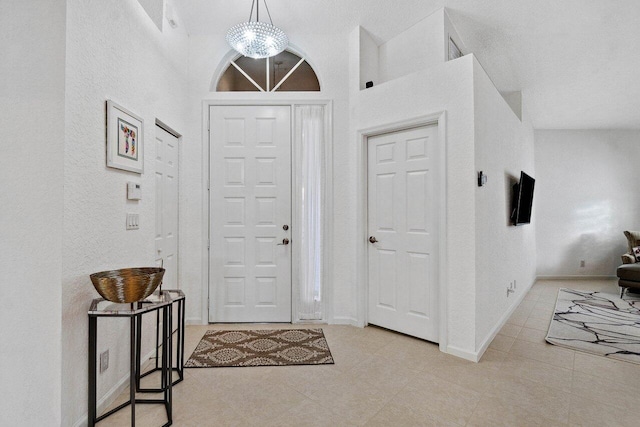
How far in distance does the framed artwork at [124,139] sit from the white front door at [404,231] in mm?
2065

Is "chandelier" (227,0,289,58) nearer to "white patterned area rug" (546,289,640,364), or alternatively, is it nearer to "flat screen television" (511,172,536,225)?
"flat screen television" (511,172,536,225)

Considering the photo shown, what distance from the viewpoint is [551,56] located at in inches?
135

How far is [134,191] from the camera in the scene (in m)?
2.17

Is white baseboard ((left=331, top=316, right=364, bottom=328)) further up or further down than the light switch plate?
further down

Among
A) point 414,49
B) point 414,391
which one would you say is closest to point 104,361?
point 414,391

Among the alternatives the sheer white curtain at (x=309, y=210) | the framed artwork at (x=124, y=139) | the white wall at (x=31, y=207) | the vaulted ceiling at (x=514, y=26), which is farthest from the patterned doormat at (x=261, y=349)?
the vaulted ceiling at (x=514, y=26)

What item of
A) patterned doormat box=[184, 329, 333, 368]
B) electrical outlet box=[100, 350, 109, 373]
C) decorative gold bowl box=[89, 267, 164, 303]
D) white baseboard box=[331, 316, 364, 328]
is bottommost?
patterned doormat box=[184, 329, 333, 368]

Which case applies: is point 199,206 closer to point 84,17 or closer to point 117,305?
point 117,305

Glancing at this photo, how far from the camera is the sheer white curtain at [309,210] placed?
3.23m

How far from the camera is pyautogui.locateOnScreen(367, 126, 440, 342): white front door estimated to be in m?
2.74

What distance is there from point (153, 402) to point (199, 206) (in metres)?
1.82

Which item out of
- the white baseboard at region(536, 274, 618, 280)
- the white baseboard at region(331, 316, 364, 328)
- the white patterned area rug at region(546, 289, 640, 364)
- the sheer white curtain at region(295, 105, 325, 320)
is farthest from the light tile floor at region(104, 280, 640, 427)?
the white baseboard at region(536, 274, 618, 280)

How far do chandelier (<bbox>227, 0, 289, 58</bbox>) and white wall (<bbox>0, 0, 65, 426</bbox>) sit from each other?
1345 millimetres

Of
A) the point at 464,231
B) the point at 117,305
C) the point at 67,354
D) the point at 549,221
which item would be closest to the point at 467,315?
the point at 464,231
